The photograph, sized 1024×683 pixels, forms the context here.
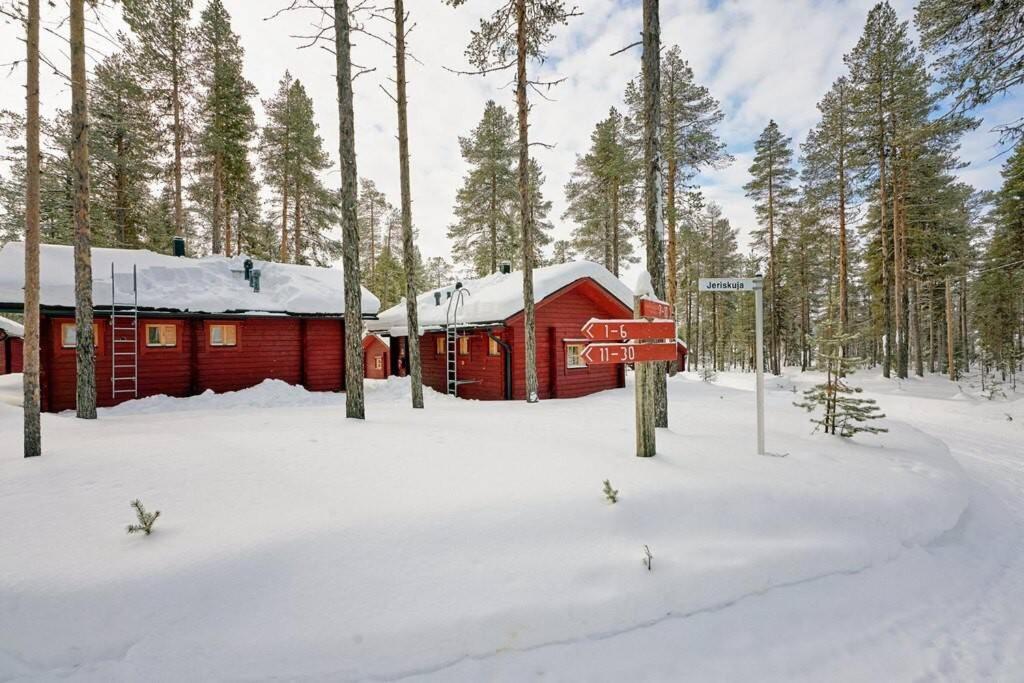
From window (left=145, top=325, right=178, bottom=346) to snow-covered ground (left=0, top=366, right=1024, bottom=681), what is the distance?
29.3ft

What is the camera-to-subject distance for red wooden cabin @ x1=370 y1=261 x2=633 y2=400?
14.6 m

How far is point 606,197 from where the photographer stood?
27.0 metres

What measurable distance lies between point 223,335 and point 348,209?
9280 millimetres

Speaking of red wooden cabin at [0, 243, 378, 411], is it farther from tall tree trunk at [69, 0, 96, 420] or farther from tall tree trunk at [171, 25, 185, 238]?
tall tree trunk at [171, 25, 185, 238]

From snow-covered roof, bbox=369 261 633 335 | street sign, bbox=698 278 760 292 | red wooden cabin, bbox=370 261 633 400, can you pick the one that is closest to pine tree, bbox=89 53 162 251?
snow-covered roof, bbox=369 261 633 335

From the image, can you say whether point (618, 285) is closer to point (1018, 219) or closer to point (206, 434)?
point (206, 434)

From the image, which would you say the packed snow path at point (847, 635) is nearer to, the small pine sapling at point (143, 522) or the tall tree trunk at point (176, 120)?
the small pine sapling at point (143, 522)

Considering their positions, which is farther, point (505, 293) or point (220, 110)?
point (220, 110)

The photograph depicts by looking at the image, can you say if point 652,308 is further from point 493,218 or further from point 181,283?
point 493,218

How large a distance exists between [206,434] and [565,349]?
1117 centimetres

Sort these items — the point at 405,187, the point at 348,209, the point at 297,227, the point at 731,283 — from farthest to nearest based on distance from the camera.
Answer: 1. the point at 297,227
2. the point at 405,187
3. the point at 348,209
4. the point at 731,283

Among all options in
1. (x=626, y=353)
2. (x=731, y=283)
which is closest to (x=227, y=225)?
(x=626, y=353)

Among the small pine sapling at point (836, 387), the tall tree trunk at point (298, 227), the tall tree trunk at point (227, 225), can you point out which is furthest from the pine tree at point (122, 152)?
the small pine sapling at point (836, 387)

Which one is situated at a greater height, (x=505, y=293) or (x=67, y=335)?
(x=505, y=293)
